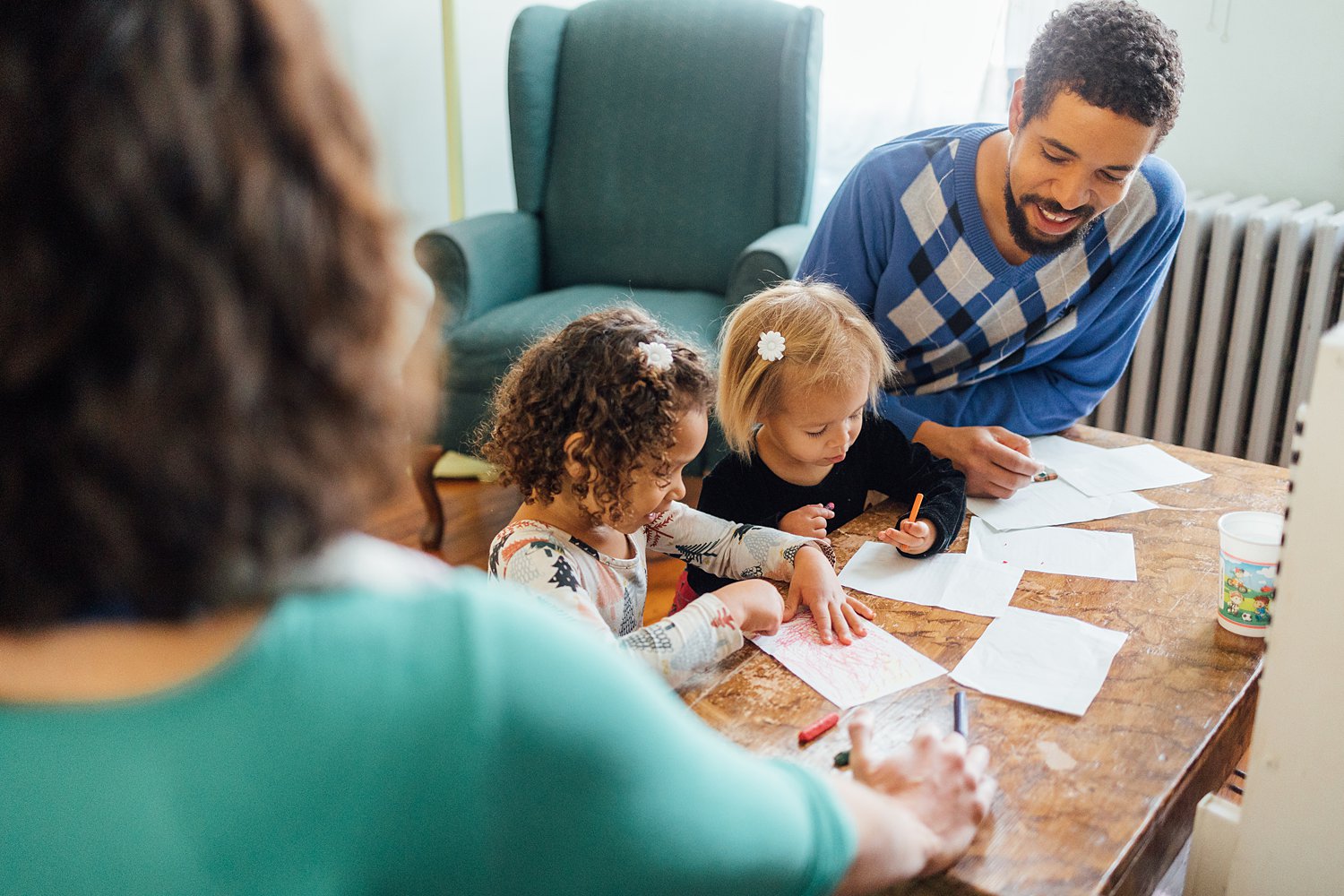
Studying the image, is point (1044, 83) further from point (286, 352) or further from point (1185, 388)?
point (1185, 388)

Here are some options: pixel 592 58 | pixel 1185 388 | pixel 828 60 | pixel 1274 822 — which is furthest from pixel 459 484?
pixel 1274 822

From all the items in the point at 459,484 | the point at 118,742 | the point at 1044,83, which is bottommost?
the point at 459,484

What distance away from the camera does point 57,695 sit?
476mm

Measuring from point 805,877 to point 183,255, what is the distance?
1.42ft

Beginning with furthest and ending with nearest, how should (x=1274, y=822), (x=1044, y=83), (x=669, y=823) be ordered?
(x=1044, y=83), (x=1274, y=822), (x=669, y=823)

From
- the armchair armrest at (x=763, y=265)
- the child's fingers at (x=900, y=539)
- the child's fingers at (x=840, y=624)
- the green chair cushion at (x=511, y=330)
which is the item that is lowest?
the green chair cushion at (x=511, y=330)

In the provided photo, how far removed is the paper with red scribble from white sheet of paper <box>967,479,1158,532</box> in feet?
1.16

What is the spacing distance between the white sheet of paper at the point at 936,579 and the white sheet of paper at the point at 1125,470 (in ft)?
0.97

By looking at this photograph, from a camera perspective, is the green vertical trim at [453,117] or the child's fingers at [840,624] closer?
the child's fingers at [840,624]

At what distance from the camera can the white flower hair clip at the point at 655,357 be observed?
1.16 metres

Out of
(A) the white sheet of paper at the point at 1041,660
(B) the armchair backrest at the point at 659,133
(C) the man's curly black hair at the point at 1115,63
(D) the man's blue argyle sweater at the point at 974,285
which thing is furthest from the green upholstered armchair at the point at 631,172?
(A) the white sheet of paper at the point at 1041,660

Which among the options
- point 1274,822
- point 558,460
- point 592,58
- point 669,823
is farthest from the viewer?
point 592,58

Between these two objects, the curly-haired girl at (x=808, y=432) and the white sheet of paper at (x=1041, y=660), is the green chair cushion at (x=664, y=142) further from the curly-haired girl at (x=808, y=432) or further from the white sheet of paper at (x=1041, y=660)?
the white sheet of paper at (x=1041, y=660)

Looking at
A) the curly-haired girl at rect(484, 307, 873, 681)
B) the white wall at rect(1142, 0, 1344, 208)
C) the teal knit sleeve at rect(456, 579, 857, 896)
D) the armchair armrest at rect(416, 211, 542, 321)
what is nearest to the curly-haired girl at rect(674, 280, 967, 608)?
the curly-haired girl at rect(484, 307, 873, 681)
